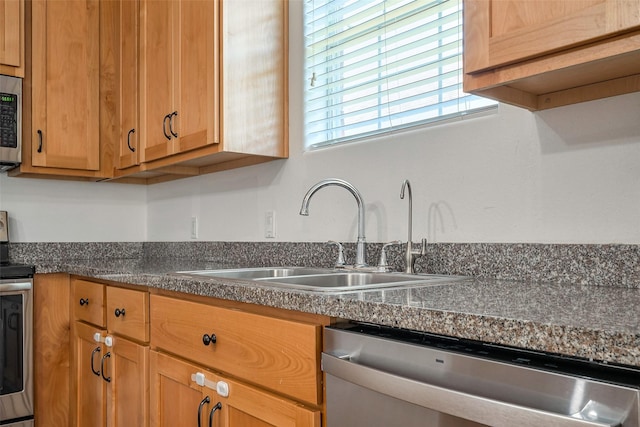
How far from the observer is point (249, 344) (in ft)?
4.07

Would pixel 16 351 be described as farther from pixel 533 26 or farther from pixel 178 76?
pixel 533 26

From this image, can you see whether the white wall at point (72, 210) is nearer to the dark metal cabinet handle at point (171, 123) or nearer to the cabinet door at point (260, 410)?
the dark metal cabinet handle at point (171, 123)

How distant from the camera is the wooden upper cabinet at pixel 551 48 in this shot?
93cm

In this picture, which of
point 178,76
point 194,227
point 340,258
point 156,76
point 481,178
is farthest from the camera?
point 194,227

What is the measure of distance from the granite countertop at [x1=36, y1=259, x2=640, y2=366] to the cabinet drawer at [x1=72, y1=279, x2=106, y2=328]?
2.80ft

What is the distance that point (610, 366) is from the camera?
68 cm

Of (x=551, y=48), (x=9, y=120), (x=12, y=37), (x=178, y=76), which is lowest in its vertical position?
(x=551, y=48)

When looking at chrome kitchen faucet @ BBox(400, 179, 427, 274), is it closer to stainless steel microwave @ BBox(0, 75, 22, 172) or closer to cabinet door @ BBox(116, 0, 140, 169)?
cabinet door @ BBox(116, 0, 140, 169)

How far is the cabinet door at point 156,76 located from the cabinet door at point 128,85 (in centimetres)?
9

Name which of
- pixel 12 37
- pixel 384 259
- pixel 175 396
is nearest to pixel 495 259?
pixel 384 259

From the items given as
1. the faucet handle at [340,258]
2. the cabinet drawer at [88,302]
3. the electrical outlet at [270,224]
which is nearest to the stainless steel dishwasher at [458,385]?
the faucet handle at [340,258]

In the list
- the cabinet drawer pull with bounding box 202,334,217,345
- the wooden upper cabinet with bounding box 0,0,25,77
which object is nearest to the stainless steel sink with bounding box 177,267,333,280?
the cabinet drawer pull with bounding box 202,334,217,345

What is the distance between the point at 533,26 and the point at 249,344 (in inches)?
35.2

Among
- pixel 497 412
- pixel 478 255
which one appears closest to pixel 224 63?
pixel 478 255
